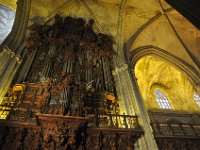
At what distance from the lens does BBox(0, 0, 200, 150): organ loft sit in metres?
5.87

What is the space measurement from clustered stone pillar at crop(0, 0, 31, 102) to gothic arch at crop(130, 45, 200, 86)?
6.83m

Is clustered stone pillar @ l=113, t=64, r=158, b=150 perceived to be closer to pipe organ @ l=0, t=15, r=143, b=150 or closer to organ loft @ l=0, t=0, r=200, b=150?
organ loft @ l=0, t=0, r=200, b=150

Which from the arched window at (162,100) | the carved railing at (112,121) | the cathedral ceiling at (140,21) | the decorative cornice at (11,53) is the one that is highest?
the cathedral ceiling at (140,21)

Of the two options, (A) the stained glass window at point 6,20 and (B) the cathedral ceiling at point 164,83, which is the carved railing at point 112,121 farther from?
(A) the stained glass window at point 6,20

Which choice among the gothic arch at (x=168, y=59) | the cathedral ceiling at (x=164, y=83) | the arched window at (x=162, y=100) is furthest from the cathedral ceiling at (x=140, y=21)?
the arched window at (x=162, y=100)

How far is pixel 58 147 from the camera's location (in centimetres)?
532

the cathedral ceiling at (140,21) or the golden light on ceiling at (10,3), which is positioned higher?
the golden light on ceiling at (10,3)

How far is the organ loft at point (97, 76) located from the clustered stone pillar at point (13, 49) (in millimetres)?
49

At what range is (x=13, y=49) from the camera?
31.5 ft

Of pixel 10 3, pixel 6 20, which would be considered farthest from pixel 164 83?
pixel 10 3

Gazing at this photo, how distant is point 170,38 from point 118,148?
10.9 m

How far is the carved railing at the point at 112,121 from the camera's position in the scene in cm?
665

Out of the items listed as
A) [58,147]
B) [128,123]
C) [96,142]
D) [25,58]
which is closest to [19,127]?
[58,147]

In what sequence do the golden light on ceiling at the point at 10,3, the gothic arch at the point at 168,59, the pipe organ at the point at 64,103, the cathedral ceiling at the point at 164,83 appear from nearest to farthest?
1. the pipe organ at the point at 64,103
2. the gothic arch at the point at 168,59
3. the golden light on ceiling at the point at 10,3
4. the cathedral ceiling at the point at 164,83
